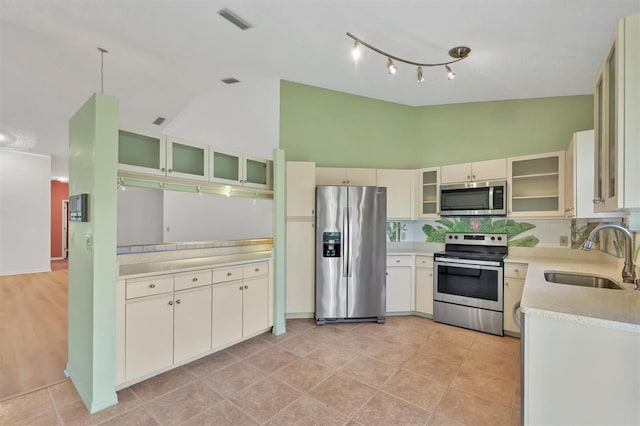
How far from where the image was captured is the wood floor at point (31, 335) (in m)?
2.40

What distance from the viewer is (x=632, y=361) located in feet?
3.78

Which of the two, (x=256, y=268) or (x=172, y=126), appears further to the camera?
(x=172, y=126)

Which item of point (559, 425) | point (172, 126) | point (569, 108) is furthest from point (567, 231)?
point (172, 126)

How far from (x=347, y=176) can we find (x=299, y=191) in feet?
2.49

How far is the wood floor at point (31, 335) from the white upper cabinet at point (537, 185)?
477cm

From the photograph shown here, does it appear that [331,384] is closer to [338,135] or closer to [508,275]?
[508,275]

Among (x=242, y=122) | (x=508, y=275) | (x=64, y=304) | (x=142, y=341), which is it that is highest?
(x=242, y=122)

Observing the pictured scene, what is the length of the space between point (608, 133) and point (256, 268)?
283cm

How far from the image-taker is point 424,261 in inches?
150

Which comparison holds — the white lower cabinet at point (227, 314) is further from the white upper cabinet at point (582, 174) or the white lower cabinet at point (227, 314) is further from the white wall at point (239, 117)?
the white upper cabinet at point (582, 174)

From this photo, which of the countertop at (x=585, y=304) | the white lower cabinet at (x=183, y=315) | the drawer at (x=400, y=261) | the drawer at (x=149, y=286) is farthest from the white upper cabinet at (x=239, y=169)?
the countertop at (x=585, y=304)

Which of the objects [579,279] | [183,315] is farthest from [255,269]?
[579,279]

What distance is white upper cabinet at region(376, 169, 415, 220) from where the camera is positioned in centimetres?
405

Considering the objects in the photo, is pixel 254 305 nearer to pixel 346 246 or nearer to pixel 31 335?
pixel 346 246
